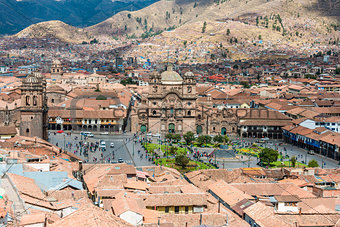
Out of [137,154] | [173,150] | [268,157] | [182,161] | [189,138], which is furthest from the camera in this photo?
[189,138]

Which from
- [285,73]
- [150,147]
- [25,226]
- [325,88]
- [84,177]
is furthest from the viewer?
[285,73]

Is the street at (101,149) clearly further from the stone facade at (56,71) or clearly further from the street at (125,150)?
the stone facade at (56,71)

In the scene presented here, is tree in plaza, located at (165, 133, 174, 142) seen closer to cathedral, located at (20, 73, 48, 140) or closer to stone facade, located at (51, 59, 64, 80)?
cathedral, located at (20, 73, 48, 140)

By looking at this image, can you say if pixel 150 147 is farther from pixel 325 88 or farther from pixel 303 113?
pixel 325 88

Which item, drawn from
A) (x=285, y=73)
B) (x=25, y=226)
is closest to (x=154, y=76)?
(x=25, y=226)

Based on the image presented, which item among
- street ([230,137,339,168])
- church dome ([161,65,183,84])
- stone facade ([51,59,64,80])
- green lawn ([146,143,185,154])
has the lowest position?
street ([230,137,339,168])

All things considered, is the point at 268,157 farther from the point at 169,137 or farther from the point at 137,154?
the point at 169,137

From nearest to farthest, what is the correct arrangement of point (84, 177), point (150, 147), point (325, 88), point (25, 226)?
1. point (25, 226)
2. point (84, 177)
3. point (150, 147)
4. point (325, 88)

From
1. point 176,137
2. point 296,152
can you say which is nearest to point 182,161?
point 176,137

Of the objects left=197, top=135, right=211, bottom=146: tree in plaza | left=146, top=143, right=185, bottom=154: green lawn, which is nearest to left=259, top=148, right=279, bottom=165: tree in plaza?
left=146, top=143, right=185, bottom=154: green lawn
